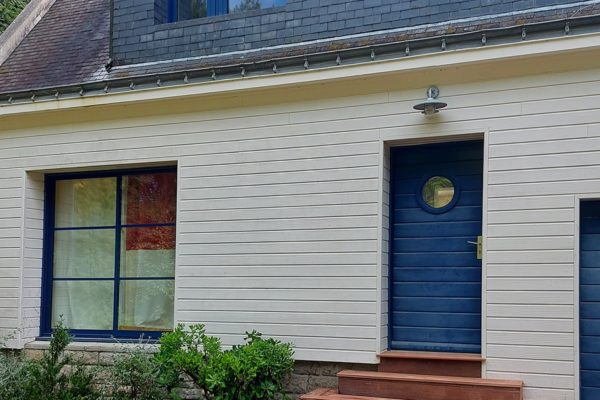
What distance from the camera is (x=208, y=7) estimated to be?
7.50m

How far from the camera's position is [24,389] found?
6.00m

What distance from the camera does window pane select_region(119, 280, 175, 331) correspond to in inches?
283

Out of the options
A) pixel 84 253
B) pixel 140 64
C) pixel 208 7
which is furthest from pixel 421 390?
pixel 208 7

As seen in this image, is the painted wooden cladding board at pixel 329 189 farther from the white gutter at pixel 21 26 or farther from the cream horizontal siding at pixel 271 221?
the white gutter at pixel 21 26

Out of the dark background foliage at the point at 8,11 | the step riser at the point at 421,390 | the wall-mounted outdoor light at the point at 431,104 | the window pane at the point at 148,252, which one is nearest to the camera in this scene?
the step riser at the point at 421,390

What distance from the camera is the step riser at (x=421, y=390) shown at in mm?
5152

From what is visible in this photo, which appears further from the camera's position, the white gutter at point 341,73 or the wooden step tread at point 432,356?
the wooden step tread at point 432,356

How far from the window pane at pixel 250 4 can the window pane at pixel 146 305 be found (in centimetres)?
319

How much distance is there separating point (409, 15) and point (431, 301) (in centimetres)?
276

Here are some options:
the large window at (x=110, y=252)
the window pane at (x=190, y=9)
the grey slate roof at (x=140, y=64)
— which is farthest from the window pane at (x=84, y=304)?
the window pane at (x=190, y=9)

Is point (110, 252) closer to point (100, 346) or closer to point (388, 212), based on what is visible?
point (100, 346)

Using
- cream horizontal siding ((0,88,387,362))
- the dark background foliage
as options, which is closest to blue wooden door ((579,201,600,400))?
cream horizontal siding ((0,88,387,362))

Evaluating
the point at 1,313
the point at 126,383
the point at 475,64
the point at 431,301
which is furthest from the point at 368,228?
the point at 1,313

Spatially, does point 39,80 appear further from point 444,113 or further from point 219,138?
point 444,113
